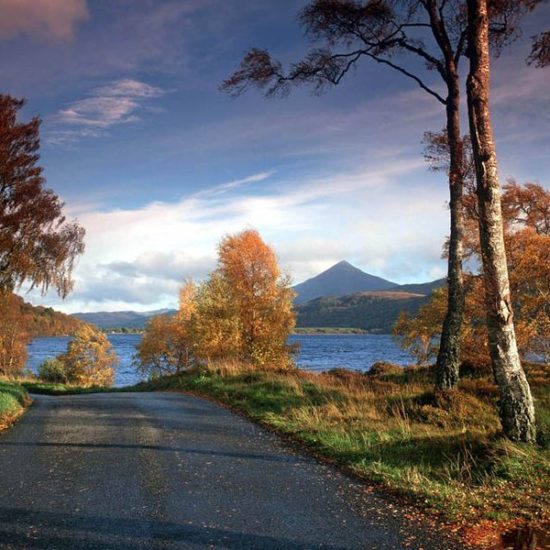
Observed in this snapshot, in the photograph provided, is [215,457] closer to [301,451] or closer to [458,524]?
[301,451]

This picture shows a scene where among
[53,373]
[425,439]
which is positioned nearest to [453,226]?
[425,439]

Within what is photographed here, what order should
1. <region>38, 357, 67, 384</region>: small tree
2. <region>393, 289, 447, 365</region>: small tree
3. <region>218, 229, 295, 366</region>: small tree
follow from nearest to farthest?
<region>393, 289, 447, 365</region>: small tree → <region>218, 229, 295, 366</region>: small tree → <region>38, 357, 67, 384</region>: small tree

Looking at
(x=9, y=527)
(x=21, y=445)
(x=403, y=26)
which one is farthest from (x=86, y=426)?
(x=403, y=26)

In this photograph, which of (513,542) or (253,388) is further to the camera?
(253,388)

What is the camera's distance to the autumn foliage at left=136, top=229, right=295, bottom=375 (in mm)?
34031

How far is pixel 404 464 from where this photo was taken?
8.02 meters

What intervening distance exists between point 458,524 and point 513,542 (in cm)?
A: 60

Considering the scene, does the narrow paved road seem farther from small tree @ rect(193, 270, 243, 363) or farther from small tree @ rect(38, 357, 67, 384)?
small tree @ rect(38, 357, 67, 384)

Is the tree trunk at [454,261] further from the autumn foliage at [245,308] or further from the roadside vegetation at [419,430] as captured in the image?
the autumn foliage at [245,308]

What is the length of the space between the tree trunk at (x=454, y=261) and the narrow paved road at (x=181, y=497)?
17.9 ft

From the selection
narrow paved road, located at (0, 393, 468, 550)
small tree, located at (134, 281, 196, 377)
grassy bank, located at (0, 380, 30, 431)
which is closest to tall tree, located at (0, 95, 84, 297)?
grassy bank, located at (0, 380, 30, 431)

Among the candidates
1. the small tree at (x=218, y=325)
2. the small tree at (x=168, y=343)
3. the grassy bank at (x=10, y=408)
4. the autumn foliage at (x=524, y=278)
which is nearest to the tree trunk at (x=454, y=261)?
the autumn foliage at (x=524, y=278)

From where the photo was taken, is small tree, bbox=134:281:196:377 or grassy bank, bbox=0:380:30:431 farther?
small tree, bbox=134:281:196:377

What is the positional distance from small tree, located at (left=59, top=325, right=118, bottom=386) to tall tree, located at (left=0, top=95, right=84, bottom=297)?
36.4 metres
